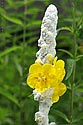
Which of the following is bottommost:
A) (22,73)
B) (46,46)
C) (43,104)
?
(43,104)

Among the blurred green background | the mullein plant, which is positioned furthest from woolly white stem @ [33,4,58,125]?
the blurred green background

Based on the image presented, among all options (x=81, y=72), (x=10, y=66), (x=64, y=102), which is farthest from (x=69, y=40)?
(x=10, y=66)

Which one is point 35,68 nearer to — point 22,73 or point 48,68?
point 48,68

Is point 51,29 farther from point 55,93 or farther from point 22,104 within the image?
point 22,104

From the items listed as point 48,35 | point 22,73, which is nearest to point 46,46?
point 48,35

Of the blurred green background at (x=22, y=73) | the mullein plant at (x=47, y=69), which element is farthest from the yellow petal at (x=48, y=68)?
the blurred green background at (x=22, y=73)

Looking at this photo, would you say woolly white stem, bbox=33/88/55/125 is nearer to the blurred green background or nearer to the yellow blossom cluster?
the yellow blossom cluster
